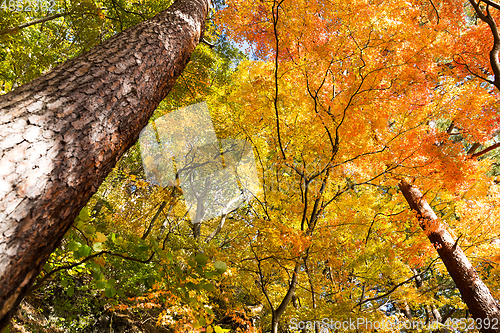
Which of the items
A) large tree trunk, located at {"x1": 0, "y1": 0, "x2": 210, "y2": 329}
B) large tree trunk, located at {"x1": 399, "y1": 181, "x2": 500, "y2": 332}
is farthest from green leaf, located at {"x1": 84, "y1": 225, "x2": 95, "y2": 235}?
large tree trunk, located at {"x1": 399, "y1": 181, "x2": 500, "y2": 332}

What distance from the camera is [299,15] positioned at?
4.71m

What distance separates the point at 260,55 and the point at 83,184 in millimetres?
6042

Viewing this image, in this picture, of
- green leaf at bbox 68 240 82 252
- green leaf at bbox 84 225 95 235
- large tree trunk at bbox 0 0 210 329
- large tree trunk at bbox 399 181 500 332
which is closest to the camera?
large tree trunk at bbox 0 0 210 329

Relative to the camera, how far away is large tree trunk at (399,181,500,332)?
4434 mm

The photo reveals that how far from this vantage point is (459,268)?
15.9 ft

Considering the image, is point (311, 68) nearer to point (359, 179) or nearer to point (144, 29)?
point (359, 179)

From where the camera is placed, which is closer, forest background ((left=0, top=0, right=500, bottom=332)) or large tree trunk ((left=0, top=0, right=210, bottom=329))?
large tree trunk ((left=0, top=0, right=210, bottom=329))

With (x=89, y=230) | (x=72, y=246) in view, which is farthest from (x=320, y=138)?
(x=72, y=246)

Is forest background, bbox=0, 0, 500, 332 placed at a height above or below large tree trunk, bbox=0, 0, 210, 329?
above

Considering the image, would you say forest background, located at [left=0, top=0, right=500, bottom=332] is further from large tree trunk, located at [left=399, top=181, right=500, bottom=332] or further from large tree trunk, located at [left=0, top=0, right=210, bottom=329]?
large tree trunk, located at [left=0, top=0, right=210, bottom=329]

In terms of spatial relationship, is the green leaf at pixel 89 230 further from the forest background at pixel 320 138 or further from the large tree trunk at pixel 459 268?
the large tree trunk at pixel 459 268

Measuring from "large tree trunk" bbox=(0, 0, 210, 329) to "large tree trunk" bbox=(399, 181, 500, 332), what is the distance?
6335 mm

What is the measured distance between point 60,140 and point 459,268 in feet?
22.4

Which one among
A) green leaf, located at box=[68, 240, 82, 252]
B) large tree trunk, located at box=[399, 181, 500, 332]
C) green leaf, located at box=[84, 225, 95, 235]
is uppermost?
large tree trunk, located at box=[399, 181, 500, 332]
